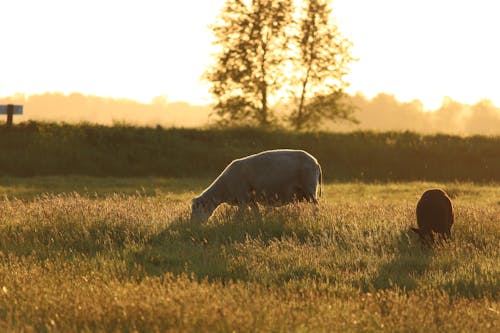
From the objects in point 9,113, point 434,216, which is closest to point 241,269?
point 434,216

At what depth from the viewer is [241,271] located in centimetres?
1007

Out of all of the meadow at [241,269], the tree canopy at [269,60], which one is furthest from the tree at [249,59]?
the meadow at [241,269]

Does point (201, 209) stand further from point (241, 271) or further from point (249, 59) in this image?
point (249, 59)

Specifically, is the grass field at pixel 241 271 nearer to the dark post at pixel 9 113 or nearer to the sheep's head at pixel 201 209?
the sheep's head at pixel 201 209

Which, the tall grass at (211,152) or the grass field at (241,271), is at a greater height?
the tall grass at (211,152)

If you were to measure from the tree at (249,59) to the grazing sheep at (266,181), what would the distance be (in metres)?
32.5

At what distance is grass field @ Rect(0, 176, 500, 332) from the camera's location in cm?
713

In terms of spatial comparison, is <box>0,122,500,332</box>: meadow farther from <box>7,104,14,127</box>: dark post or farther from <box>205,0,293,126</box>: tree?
<box>205,0,293,126</box>: tree

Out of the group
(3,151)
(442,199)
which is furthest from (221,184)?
(3,151)

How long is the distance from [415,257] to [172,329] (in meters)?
5.70

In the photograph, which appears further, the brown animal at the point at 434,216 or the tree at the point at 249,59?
the tree at the point at 249,59

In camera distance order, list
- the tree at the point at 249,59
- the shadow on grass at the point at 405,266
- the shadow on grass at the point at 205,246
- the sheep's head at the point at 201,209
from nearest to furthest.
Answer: the shadow on grass at the point at 405,266 → the shadow on grass at the point at 205,246 → the sheep's head at the point at 201,209 → the tree at the point at 249,59

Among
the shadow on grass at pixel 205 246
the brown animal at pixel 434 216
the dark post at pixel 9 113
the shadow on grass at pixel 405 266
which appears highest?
the dark post at pixel 9 113

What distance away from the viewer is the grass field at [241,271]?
23.4 ft
